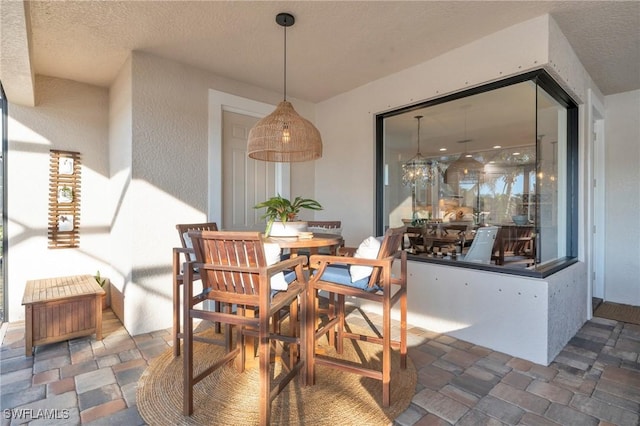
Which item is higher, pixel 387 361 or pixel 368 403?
pixel 387 361

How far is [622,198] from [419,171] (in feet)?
8.21

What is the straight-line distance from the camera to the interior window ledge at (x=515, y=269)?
2602mm

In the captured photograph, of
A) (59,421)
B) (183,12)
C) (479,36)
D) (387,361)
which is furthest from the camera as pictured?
(479,36)

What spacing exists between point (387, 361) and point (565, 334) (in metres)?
1.99

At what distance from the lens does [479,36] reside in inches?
110

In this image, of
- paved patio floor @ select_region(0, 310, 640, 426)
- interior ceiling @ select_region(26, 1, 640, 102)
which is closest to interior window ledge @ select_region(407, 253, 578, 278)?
paved patio floor @ select_region(0, 310, 640, 426)

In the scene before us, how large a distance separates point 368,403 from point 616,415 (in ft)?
4.68

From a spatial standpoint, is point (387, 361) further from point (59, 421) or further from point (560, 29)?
point (560, 29)

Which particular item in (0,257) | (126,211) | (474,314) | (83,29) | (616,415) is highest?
(83,29)

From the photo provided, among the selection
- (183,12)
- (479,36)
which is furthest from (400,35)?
(183,12)

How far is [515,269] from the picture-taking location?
271 cm

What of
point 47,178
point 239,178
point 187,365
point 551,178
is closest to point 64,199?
point 47,178

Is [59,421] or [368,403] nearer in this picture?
[59,421]

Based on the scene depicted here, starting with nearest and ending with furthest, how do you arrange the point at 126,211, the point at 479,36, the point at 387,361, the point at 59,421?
the point at 59,421
the point at 387,361
the point at 479,36
the point at 126,211
